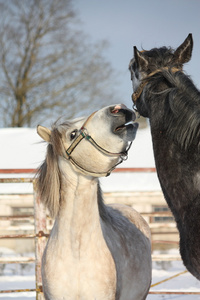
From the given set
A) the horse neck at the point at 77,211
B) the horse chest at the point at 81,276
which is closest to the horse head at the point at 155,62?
the horse neck at the point at 77,211

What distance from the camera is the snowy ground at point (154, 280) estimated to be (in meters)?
6.06

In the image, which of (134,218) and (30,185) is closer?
(134,218)

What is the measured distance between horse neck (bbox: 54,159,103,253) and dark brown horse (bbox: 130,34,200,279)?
3.45ft

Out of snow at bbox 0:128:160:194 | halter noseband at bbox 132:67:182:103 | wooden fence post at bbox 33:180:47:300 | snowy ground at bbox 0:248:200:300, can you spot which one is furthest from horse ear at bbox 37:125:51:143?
snow at bbox 0:128:160:194

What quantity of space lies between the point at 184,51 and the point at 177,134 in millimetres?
497

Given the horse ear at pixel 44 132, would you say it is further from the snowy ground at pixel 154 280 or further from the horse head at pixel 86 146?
the snowy ground at pixel 154 280

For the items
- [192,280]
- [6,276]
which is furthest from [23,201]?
[192,280]

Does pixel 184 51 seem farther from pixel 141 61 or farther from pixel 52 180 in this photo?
pixel 52 180

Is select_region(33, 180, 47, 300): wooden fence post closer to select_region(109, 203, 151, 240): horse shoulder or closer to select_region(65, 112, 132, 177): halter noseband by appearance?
select_region(109, 203, 151, 240): horse shoulder

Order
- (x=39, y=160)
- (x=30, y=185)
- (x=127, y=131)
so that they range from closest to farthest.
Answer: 1. (x=127, y=131)
2. (x=30, y=185)
3. (x=39, y=160)

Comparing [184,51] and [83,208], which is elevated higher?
[184,51]

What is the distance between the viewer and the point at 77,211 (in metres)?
3.14

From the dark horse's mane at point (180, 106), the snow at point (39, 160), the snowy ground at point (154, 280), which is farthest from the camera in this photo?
the snow at point (39, 160)

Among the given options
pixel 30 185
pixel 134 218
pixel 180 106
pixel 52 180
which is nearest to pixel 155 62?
pixel 180 106
